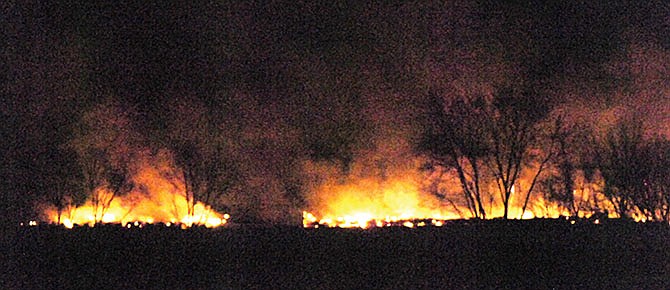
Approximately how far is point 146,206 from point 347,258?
17.6 m

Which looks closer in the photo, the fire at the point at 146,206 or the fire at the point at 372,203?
the fire at the point at 372,203

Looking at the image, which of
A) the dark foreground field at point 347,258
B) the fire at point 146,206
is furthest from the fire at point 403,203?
the dark foreground field at point 347,258

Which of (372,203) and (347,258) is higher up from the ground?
(372,203)

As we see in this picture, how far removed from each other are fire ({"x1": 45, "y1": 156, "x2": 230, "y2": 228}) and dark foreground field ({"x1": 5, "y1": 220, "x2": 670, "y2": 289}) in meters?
12.3

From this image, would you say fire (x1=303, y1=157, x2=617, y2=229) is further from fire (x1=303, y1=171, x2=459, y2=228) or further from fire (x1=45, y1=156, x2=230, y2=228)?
fire (x1=45, y1=156, x2=230, y2=228)

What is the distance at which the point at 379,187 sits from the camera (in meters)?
29.2

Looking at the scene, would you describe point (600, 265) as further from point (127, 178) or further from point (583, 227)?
point (127, 178)

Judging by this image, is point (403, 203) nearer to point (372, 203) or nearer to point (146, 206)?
point (372, 203)

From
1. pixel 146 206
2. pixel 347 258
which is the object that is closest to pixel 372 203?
pixel 146 206

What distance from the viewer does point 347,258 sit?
14.4 meters

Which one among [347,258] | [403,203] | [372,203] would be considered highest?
[372,203]

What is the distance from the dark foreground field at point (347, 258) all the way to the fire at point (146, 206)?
1229 centimetres

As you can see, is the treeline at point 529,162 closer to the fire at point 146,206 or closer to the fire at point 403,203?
the fire at point 403,203

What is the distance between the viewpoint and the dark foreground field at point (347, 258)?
12.7 m
